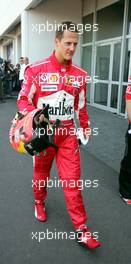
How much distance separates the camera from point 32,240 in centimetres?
283

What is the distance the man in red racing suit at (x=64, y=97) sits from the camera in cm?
259

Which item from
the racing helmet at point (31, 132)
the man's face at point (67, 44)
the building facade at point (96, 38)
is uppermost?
the building facade at point (96, 38)

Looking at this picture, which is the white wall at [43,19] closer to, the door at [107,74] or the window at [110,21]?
the window at [110,21]

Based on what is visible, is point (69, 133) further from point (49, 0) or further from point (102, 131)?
point (49, 0)

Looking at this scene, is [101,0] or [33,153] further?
[101,0]

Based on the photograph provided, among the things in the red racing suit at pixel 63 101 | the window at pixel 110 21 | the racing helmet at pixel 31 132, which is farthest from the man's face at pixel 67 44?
the window at pixel 110 21

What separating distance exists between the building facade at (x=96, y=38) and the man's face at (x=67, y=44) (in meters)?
6.82

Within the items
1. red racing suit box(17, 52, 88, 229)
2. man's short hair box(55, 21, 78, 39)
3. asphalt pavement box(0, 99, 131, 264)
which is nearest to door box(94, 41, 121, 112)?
asphalt pavement box(0, 99, 131, 264)

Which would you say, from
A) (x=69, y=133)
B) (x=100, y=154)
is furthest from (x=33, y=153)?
(x=100, y=154)

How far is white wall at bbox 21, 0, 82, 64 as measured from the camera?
13188 mm

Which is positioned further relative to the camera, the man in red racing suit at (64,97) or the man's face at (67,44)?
the man in red racing suit at (64,97)

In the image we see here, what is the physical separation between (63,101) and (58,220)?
1.34m

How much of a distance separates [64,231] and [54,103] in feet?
4.24

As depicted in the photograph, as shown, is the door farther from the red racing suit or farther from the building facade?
the red racing suit
